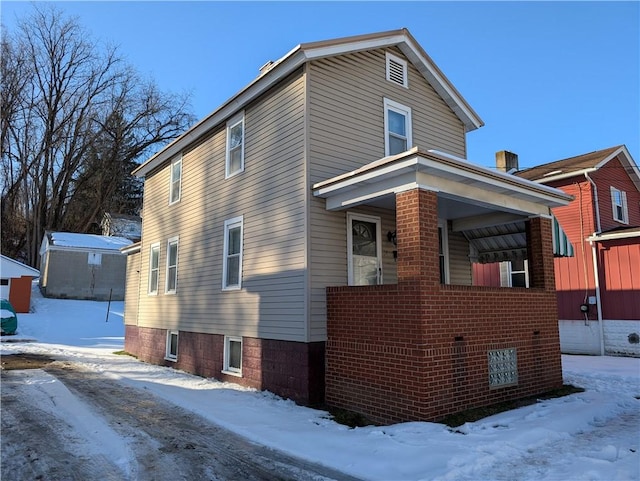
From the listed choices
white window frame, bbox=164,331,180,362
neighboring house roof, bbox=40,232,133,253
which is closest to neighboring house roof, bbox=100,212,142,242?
neighboring house roof, bbox=40,232,133,253

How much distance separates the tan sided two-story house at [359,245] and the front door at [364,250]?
0.03 m

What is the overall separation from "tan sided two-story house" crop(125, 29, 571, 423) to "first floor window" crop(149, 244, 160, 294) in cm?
183

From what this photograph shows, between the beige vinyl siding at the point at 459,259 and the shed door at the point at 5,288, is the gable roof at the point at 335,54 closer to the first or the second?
the beige vinyl siding at the point at 459,259

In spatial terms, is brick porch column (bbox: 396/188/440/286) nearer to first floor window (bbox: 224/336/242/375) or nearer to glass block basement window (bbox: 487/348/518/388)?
glass block basement window (bbox: 487/348/518/388)

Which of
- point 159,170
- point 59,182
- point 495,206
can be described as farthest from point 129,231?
point 495,206

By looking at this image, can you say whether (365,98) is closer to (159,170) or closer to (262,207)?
(262,207)

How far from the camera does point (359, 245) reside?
8.65 meters

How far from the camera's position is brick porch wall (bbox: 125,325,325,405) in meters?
7.60

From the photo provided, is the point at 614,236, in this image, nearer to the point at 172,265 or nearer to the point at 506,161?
the point at 506,161

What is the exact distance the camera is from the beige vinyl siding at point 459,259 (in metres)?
10.3


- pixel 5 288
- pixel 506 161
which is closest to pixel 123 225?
pixel 5 288

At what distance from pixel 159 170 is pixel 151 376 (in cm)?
689

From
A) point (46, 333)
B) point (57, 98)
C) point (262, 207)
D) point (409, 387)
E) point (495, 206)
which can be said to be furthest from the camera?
point (57, 98)

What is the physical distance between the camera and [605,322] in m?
14.6
